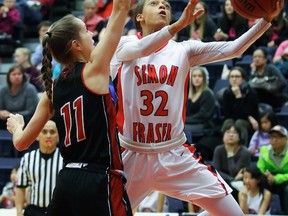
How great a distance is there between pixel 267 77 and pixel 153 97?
17.5ft

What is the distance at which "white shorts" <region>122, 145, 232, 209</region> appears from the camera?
5.53m

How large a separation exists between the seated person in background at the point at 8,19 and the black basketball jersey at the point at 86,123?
806 cm

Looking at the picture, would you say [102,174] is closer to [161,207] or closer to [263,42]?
[161,207]

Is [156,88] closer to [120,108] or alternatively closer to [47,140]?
[120,108]

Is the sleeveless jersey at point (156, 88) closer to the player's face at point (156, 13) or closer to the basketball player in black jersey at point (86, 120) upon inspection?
the player's face at point (156, 13)

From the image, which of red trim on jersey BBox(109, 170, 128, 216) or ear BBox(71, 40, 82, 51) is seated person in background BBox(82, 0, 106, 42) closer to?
ear BBox(71, 40, 82, 51)

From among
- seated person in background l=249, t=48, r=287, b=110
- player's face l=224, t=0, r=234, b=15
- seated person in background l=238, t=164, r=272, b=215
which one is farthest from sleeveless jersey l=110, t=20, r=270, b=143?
player's face l=224, t=0, r=234, b=15

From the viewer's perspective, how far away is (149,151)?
5.54 metres

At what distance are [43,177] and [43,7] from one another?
19.7 ft

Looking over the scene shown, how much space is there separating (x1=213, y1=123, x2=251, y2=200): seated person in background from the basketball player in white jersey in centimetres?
381

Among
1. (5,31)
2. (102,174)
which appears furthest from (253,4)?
(5,31)

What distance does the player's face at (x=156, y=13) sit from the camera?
18.3 ft

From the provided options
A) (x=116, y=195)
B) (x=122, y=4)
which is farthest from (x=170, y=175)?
(x=122, y=4)

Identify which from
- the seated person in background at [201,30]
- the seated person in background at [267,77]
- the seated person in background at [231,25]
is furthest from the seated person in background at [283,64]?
the seated person in background at [201,30]
